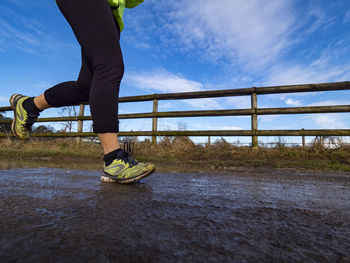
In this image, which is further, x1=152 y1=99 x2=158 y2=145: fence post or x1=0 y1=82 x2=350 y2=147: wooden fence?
x1=152 y1=99 x2=158 y2=145: fence post

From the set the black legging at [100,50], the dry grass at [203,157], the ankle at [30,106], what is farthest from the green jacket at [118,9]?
the dry grass at [203,157]

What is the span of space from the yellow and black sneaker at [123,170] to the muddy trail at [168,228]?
1.43 ft

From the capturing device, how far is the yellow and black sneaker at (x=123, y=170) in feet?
5.18

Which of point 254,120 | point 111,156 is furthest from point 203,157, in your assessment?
point 111,156

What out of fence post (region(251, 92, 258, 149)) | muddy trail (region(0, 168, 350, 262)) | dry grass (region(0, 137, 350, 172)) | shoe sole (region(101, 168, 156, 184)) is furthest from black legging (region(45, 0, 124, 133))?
fence post (region(251, 92, 258, 149))

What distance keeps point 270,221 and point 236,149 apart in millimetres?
3806

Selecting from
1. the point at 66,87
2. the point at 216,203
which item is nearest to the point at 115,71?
the point at 66,87

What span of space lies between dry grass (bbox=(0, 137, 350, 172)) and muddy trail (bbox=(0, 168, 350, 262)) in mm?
1745

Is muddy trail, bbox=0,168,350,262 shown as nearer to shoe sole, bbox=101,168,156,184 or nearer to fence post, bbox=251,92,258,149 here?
shoe sole, bbox=101,168,156,184

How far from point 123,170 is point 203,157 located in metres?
2.44

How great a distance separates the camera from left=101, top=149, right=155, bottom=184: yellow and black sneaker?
1.58 metres

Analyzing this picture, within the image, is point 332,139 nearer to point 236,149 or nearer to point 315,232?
point 236,149

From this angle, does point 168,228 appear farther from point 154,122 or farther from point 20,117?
point 154,122

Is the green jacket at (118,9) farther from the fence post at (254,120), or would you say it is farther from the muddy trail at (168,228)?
the fence post at (254,120)
